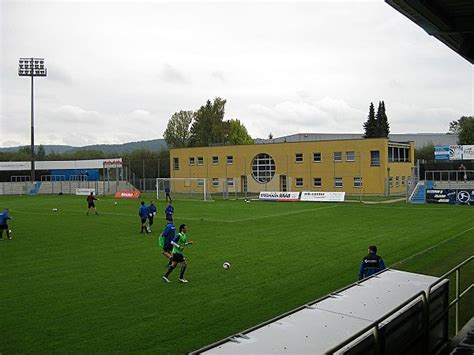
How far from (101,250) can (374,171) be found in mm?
42150

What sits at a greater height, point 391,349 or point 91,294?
point 391,349

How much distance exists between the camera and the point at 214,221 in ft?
110

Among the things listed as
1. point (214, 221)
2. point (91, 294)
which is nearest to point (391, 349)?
point (91, 294)

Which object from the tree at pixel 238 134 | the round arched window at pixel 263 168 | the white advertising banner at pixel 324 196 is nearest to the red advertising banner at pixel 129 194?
the round arched window at pixel 263 168

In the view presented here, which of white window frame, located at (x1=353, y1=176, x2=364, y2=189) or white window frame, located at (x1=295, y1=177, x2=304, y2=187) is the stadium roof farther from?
white window frame, located at (x1=295, y1=177, x2=304, y2=187)

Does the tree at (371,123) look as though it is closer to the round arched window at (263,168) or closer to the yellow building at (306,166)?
the yellow building at (306,166)

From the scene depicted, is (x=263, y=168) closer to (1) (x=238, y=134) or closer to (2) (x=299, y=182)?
(2) (x=299, y=182)

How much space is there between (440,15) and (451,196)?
37.8m

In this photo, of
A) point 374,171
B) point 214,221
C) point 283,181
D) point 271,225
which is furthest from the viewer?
point 283,181

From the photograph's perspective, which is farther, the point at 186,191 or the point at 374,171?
the point at 186,191

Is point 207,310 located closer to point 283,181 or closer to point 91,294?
point 91,294

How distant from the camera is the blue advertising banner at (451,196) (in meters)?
45.3

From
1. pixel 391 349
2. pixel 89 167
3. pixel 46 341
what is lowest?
pixel 46 341

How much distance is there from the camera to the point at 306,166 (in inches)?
2489
